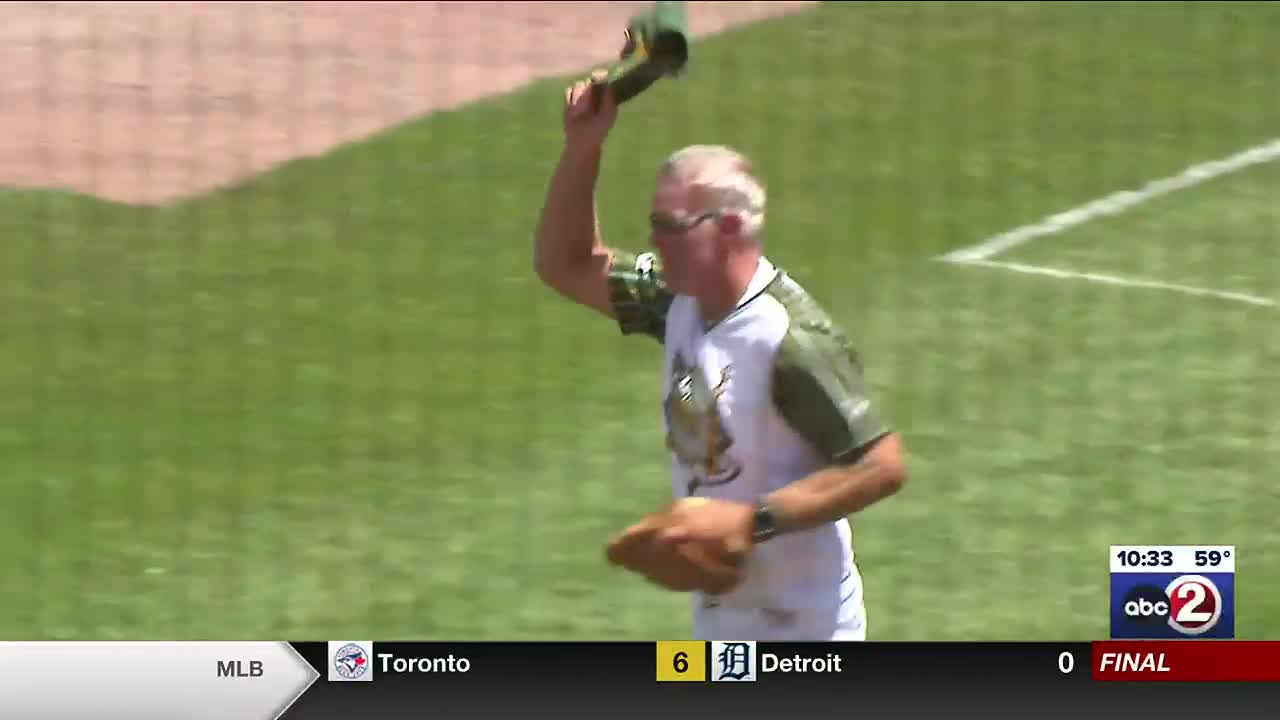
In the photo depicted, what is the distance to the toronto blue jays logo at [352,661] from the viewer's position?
6625 millimetres

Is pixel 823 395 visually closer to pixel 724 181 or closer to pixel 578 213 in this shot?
pixel 724 181

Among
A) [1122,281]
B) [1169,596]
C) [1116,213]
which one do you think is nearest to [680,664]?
[1169,596]

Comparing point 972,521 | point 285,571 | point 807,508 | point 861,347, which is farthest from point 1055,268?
point 807,508

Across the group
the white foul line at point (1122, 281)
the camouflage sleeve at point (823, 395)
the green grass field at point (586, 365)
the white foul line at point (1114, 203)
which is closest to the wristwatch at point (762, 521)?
the camouflage sleeve at point (823, 395)

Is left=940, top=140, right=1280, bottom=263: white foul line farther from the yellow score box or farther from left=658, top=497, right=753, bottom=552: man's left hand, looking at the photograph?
left=658, top=497, right=753, bottom=552: man's left hand

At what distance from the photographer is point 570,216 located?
19.1 ft

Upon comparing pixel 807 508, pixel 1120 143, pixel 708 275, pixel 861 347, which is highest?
pixel 1120 143

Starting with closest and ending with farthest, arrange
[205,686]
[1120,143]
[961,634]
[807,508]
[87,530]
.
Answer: [807,508], [205,686], [961,634], [87,530], [1120,143]

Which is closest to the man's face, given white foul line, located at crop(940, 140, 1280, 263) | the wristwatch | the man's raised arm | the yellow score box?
the man's raised arm

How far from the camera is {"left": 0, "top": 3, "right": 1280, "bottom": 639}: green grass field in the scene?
870cm

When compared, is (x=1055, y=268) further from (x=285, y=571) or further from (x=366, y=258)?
(x=285, y=571)

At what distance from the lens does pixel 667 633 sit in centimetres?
838

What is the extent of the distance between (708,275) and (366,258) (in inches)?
275

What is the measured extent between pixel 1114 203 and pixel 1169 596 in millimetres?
6496
